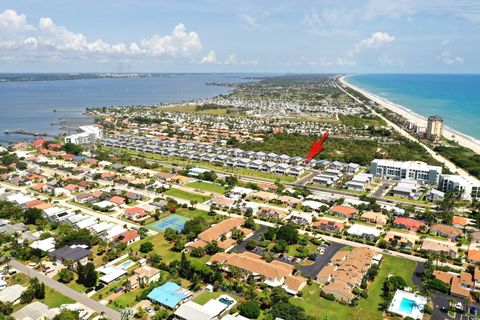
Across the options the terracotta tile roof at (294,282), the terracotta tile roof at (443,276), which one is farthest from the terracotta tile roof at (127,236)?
the terracotta tile roof at (443,276)

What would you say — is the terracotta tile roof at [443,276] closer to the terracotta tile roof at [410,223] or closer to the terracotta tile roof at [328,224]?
the terracotta tile roof at [410,223]

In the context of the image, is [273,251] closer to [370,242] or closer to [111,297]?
[370,242]

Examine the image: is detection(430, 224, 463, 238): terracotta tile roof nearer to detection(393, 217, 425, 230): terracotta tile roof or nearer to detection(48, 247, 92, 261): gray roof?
detection(393, 217, 425, 230): terracotta tile roof

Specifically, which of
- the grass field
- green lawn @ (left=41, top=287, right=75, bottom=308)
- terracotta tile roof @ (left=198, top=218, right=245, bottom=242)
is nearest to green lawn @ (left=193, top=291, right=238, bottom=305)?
terracotta tile roof @ (left=198, top=218, right=245, bottom=242)

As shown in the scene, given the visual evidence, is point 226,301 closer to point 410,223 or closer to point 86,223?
point 86,223

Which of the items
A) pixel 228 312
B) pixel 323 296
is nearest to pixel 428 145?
pixel 323 296

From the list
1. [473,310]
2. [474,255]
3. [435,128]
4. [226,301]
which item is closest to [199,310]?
[226,301]
